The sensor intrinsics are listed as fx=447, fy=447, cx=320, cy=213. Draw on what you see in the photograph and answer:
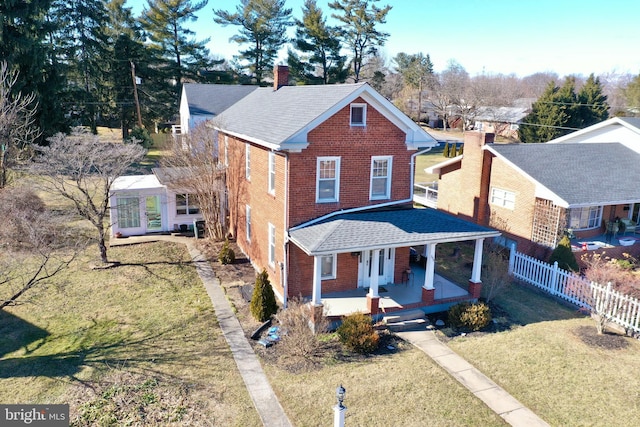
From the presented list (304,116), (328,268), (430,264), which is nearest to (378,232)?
(430,264)

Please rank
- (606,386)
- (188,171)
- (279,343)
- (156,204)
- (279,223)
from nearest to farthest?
(606,386), (279,343), (279,223), (188,171), (156,204)

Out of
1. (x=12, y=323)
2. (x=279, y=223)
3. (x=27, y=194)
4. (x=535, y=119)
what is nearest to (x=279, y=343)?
(x=279, y=223)

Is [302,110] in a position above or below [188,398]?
above

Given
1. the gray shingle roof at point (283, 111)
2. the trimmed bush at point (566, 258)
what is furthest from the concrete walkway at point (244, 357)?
the trimmed bush at point (566, 258)

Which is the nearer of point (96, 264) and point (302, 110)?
point (302, 110)

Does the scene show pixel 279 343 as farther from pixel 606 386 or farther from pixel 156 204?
pixel 156 204

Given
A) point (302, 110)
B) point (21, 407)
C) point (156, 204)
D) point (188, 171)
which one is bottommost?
point (21, 407)
